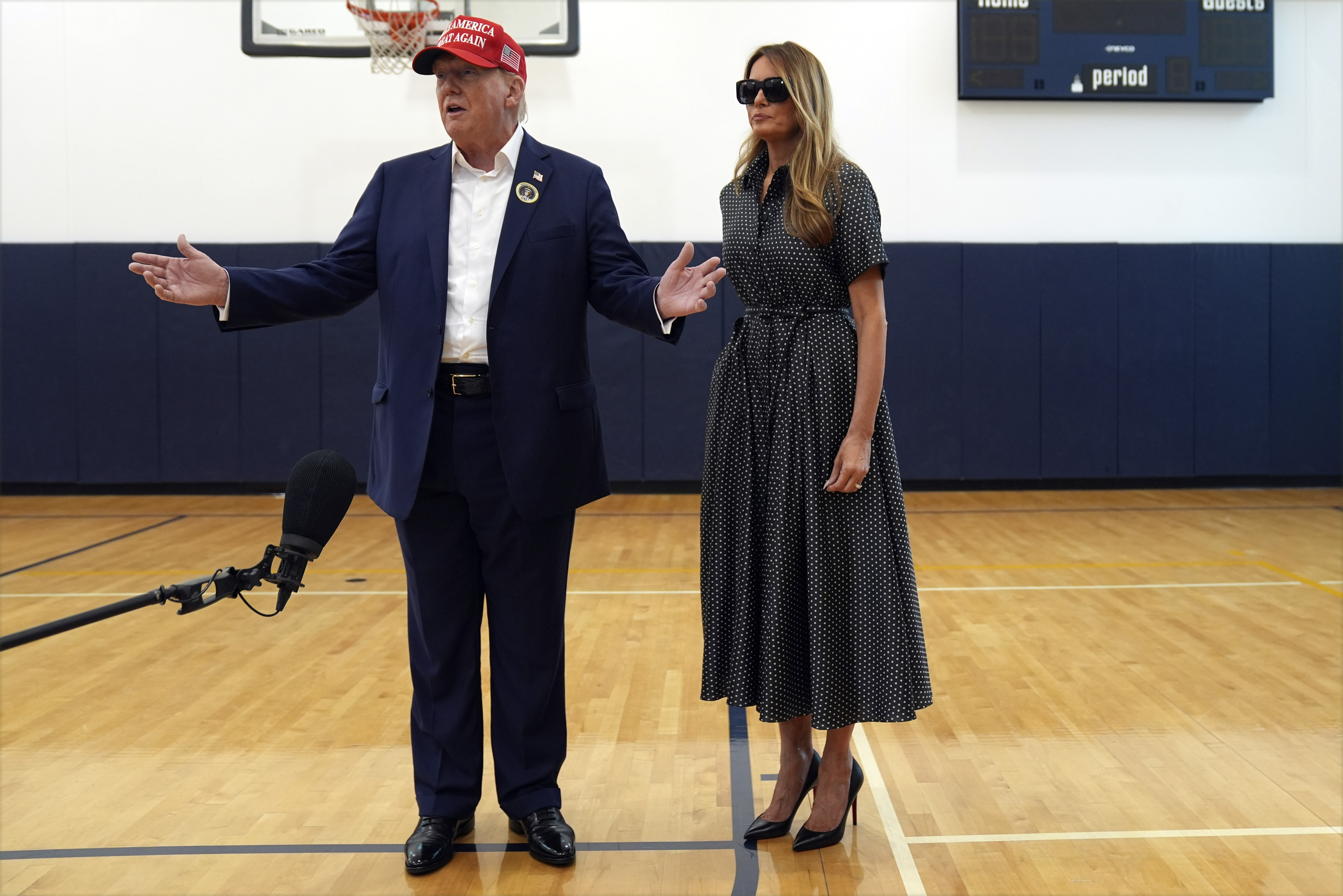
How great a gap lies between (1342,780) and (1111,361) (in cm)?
552

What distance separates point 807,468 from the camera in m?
2.22

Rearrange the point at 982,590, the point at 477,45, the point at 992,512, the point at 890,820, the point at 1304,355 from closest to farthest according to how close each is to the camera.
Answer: the point at 477,45 < the point at 890,820 < the point at 982,590 < the point at 992,512 < the point at 1304,355

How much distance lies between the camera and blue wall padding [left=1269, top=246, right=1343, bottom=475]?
775 cm

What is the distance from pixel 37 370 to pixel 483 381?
6.87 meters

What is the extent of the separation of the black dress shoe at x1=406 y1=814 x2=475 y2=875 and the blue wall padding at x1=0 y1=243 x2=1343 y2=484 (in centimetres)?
548

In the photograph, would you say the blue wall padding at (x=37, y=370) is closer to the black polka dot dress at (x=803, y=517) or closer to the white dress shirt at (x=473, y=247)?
the white dress shirt at (x=473, y=247)

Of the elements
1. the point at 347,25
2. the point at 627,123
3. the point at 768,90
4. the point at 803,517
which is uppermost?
the point at 347,25

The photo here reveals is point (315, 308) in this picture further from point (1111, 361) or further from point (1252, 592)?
point (1111, 361)

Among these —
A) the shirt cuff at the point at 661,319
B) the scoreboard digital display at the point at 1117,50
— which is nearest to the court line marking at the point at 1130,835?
the shirt cuff at the point at 661,319

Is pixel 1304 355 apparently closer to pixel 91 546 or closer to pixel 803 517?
Result: pixel 803 517

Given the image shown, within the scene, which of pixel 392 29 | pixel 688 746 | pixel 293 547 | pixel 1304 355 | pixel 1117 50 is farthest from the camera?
pixel 1304 355

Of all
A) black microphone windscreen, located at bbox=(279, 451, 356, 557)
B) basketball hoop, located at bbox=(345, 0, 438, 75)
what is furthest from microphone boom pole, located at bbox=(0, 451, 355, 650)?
basketball hoop, located at bbox=(345, 0, 438, 75)

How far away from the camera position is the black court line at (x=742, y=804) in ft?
7.07

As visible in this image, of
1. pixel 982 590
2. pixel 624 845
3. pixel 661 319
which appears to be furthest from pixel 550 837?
pixel 982 590
